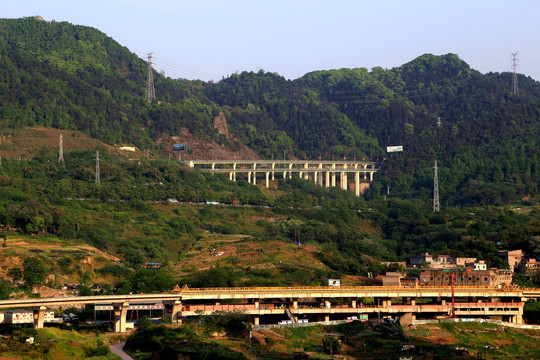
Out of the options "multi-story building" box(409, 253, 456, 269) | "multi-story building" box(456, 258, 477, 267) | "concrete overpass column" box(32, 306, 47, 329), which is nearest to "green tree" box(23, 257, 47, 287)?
"concrete overpass column" box(32, 306, 47, 329)

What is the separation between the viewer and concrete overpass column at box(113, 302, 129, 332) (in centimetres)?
7500

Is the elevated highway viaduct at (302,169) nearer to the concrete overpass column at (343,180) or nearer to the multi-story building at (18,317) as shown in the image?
the concrete overpass column at (343,180)

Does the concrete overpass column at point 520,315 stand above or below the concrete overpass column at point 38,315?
below

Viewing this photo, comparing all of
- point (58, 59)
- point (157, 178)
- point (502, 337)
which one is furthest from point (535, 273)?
point (58, 59)

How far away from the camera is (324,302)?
83.6m

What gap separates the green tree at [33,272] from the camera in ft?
298

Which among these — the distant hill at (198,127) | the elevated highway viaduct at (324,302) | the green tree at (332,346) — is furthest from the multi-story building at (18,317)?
the distant hill at (198,127)

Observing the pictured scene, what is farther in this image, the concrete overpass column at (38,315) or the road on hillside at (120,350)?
the concrete overpass column at (38,315)

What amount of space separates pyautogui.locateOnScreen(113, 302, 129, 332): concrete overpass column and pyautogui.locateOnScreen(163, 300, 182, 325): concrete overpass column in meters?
3.25

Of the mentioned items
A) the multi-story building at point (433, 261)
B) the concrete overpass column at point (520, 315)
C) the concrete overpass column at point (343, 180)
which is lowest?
the concrete overpass column at point (520, 315)

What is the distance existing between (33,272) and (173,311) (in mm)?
19247

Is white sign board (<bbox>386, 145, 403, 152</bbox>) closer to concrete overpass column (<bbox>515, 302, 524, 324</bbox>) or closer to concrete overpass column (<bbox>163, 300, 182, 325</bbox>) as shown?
concrete overpass column (<bbox>515, 302, 524, 324</bbox>)

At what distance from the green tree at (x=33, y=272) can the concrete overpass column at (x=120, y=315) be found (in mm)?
16345

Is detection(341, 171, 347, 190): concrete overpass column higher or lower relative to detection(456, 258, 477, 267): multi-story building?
higher
